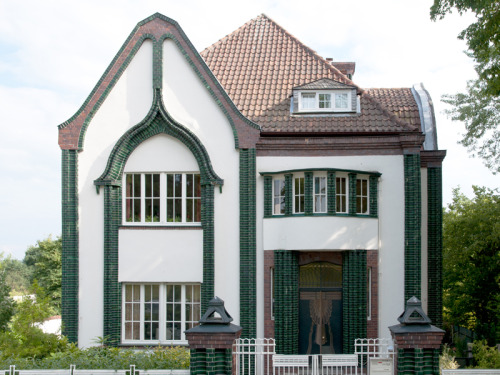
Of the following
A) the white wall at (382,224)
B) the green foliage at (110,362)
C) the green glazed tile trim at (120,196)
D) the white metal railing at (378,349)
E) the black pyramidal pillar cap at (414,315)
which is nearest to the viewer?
the black pyramidal pillar cap at (414,315)

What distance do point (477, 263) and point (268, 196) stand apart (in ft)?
40.7

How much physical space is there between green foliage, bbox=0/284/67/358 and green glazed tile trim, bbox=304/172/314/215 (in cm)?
828

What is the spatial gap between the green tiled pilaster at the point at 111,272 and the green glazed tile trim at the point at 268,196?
4.78m

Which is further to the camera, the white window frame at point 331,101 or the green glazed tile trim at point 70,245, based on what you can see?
the white window frame at point 331,101

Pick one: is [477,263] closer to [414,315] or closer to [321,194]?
[321,194]

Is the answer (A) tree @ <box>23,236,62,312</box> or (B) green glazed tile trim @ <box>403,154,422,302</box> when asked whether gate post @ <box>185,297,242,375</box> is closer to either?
(B) green glazed tile trim @ <box>403,154,422,302</box>

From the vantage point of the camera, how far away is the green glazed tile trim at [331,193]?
1997cm

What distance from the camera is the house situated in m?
20.2

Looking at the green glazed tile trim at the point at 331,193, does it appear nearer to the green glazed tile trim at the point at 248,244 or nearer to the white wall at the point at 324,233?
the white wall at the point at 324,233

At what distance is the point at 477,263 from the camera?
1105 inches

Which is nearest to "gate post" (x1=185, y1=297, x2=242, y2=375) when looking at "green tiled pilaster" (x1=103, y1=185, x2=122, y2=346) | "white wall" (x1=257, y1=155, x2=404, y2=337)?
"white wall" (x1=257, y1=155, x2=404, y2=337)

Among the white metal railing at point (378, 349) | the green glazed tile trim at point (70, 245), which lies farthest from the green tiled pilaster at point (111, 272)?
the white metal railing at point (378, 349)

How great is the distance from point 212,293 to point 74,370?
6.88 meters

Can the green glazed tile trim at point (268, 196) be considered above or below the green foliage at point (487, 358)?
above
